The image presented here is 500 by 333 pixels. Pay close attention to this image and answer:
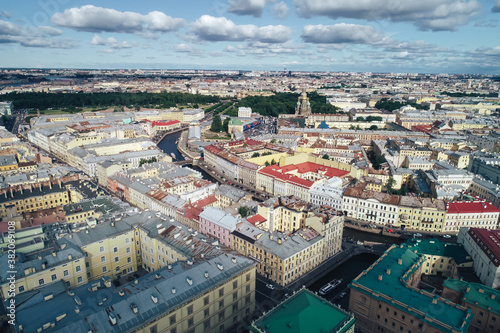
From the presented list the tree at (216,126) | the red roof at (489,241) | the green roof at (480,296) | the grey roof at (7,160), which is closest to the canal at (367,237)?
the red roof at (489,241)

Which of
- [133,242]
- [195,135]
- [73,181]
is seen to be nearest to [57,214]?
[133,242]

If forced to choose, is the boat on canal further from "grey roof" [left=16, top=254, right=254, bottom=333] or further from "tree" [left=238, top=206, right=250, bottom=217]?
"tree" [left=238, top=206, right=250, bottom=217]

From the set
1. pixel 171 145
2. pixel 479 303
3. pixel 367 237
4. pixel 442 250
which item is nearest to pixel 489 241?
pixel 442 250

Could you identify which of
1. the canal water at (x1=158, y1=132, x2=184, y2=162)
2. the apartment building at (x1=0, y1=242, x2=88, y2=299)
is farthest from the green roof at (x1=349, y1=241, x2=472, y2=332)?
the canal water at (x1=158, y1=132, x2=184, y2=162)

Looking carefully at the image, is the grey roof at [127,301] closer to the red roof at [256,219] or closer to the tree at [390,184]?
the red roof at [256,219]

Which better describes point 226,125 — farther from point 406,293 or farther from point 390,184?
point 406,293

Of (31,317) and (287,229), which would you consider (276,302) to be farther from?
(31,317)
